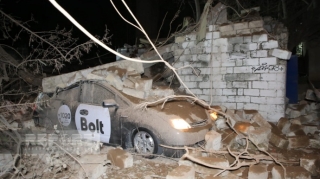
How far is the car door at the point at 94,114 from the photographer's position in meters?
A: 5.11

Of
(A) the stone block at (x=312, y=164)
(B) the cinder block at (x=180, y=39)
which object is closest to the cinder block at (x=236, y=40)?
(B) the cinder block at (x=180, y=39)

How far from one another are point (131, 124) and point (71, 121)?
172cm

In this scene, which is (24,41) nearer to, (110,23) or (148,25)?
(110,23)

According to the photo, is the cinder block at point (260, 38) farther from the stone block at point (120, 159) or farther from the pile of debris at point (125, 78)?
the stone block at point (120, 159)

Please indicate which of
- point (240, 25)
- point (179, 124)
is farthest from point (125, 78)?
point (240, 25)

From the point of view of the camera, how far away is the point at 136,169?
4.38 meters

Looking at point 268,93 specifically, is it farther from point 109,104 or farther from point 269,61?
point 109,104

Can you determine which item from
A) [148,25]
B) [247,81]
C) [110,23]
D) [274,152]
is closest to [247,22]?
[247,81]

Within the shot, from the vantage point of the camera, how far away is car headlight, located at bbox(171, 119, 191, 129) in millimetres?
4465

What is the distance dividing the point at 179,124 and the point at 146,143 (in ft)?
2.60

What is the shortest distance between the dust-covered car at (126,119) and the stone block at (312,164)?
1.79 meters

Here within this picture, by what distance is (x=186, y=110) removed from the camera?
16.2ft

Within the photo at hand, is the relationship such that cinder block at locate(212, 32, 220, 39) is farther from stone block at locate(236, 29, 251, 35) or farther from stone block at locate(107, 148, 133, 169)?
stone block at locate(107, 148, 133, 169)

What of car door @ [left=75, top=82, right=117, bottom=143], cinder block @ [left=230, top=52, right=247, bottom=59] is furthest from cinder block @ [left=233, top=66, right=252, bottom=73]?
car door @ [left=75, top=82, right=117, bottom=143]
